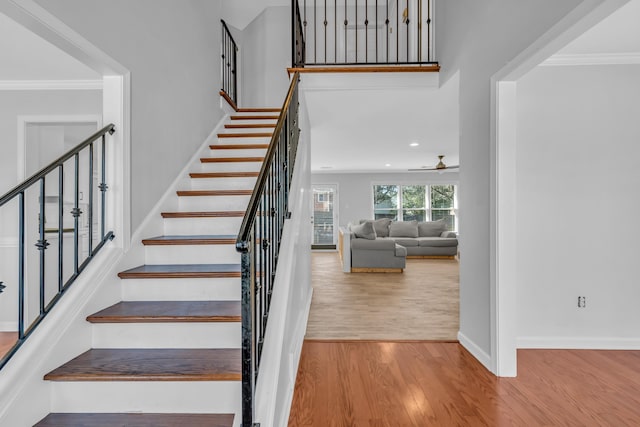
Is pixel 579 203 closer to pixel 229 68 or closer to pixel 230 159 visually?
pixel 230 159

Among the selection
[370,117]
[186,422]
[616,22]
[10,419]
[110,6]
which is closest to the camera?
[10,419]

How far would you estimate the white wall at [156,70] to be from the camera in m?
1.90

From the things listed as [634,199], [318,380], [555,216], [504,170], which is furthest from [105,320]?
[634,199]

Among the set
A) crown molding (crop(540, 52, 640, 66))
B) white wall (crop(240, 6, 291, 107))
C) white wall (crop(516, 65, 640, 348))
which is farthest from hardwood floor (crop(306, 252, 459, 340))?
white wall (crop(240, 6, 291, 107))

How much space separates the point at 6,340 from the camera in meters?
2.85

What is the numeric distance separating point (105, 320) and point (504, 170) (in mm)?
2622

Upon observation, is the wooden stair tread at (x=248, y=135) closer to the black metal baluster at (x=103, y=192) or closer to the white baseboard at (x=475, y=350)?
the black metal baluster at (x=103, y=192)

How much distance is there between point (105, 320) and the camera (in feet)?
5.57

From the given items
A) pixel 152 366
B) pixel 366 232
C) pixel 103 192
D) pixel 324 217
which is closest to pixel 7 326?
pixel 103 192

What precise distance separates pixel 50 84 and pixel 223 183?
2019mm

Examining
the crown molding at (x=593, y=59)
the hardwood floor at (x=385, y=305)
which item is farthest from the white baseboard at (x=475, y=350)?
the crown molding at (x=593, y=59)

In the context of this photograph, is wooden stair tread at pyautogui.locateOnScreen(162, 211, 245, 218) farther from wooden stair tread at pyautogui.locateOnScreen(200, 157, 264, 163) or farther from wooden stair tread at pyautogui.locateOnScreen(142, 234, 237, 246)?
wooden stair tread at pyautogui.locateOnScreen(200, 157, 264, 163)

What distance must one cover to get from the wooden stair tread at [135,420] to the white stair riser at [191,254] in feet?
3.19

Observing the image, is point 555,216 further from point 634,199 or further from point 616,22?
point 616,22
